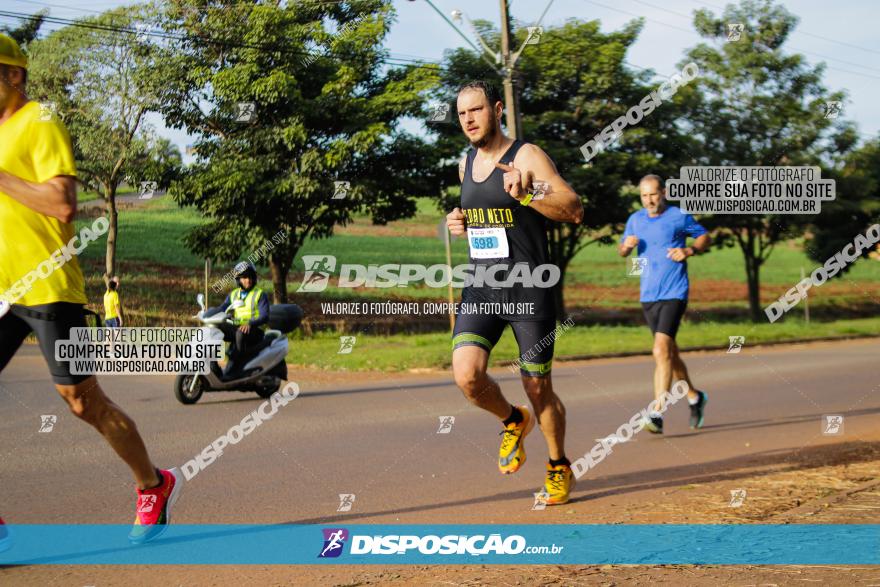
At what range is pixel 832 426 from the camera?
27.6ft

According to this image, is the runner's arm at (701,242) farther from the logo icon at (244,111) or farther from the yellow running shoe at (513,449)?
the logo icon at (244,111)

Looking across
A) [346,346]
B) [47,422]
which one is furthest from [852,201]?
[47,422]

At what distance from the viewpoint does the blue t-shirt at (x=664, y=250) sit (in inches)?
311

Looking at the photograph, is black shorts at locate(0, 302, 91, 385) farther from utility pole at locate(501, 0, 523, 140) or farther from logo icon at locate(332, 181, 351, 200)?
logo icon at locate(332, 181, 351, 200)

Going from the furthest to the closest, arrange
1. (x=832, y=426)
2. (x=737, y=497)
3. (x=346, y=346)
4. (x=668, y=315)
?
(x=346, y=346)
(x=832, y=426)
(x=668, y=315)
(x=737, y=497)

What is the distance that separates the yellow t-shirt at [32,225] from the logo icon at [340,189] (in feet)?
56.4

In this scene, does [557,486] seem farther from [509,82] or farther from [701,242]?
[509,82]

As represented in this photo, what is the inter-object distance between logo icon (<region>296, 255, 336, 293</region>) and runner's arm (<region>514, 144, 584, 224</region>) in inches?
743

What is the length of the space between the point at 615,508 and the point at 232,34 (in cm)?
1613

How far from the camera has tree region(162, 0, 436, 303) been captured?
1895cm

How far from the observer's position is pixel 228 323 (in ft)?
36.0

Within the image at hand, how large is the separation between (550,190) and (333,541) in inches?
79.1

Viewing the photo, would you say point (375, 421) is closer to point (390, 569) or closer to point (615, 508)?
point (615, 508)

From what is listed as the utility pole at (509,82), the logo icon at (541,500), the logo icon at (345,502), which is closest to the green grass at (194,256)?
the utility pole at (509,82)
